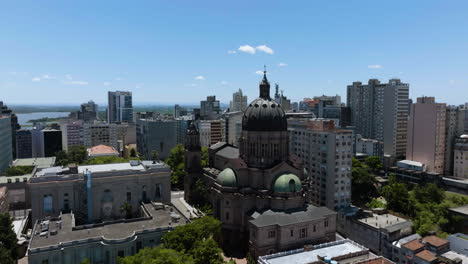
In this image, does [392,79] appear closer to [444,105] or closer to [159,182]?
[444,105]

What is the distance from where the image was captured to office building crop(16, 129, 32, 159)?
5492 inches

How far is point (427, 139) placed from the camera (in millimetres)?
105625

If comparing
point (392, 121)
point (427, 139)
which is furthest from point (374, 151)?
point (427, 139)

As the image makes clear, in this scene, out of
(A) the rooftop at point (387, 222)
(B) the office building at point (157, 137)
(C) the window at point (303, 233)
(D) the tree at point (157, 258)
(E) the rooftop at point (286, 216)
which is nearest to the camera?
(D) the tree at point (157, 258)

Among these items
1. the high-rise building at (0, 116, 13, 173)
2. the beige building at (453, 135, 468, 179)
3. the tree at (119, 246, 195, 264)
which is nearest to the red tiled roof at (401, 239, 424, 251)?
the tree at (119, 246, 195, 264)

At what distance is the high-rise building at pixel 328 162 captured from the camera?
251 ft

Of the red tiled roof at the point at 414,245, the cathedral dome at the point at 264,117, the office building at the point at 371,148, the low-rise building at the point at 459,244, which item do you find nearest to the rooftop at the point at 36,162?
the cathedral dome at the point at 264,117

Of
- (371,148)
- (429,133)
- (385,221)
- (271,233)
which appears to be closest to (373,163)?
(371,148)

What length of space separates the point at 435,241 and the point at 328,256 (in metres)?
24.5

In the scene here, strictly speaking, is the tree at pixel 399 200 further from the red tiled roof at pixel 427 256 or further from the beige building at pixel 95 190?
the beige building at pixel 95 190

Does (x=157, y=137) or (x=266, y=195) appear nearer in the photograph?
(x=266, y=195)

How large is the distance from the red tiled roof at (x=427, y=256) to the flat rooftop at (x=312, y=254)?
12514 mm

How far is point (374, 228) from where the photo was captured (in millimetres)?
62750

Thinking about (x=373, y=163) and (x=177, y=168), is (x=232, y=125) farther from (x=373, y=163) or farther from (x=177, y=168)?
(x=373, y=163)
